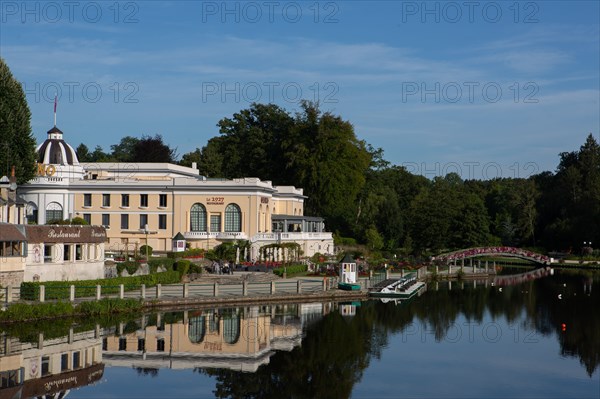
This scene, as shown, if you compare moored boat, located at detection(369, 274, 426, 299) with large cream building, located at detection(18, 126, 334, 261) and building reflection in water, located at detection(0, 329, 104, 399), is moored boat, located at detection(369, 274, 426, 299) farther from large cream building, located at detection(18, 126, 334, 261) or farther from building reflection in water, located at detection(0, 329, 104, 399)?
building reflection in water, located at detection(0, 329, 104, 399)

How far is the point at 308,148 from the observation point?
89.1 m

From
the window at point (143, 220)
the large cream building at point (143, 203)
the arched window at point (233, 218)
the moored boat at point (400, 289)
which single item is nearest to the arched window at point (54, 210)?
the large cream building at point (143, 203)

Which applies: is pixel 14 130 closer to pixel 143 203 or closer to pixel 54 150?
pixel 54 150

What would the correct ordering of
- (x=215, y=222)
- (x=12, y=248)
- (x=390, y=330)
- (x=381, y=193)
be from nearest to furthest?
(x=390, y=330), (x=12, y=248), (x=215, y=222), (x=381, y=193)

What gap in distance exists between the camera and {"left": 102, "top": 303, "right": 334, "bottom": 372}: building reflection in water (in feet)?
109

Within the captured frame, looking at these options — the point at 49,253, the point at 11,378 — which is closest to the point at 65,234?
the point at 49,253

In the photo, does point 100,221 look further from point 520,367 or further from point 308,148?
point 520,367

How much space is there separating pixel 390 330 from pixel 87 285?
15436 mm

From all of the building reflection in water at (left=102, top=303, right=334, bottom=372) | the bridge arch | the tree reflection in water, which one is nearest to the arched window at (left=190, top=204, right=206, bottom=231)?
the tree reflection in water

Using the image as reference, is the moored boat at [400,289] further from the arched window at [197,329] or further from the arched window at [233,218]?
the arched window at [197,329]

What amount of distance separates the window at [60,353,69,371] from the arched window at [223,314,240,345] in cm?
718

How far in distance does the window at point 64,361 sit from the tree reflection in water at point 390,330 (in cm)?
461

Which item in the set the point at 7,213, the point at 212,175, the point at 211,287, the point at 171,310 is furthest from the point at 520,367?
the point at 212,175

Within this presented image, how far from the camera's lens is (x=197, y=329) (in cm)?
Answer: 3994
